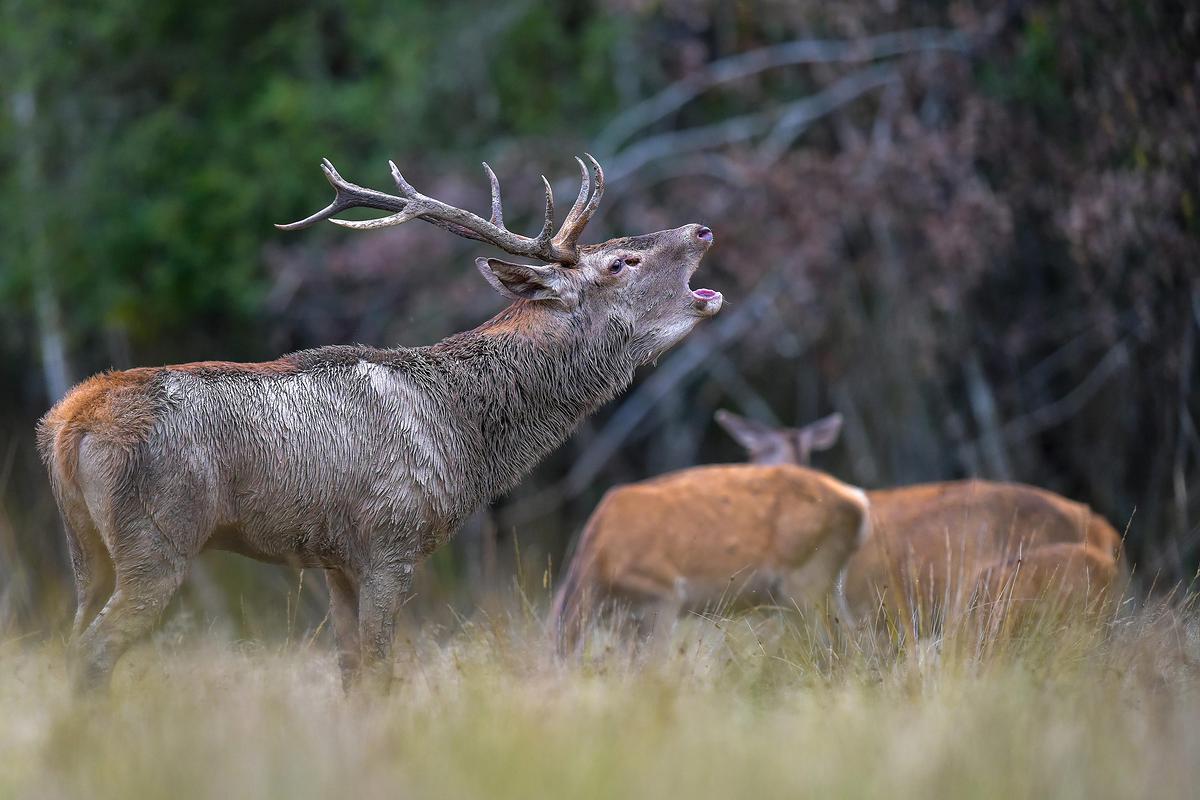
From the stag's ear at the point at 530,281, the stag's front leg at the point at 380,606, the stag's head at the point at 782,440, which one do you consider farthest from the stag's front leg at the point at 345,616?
the stag's head at the point at 782,440

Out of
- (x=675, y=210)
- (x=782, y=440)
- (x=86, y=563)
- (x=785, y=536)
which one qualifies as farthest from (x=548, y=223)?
(x=675, y=210)

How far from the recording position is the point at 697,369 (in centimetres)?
1605

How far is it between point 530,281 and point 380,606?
5.38 ft

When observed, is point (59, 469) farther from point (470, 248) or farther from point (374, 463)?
point (470, 248)

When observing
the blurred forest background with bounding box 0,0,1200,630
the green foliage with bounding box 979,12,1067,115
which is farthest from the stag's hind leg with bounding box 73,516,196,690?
the green foliage with bounding box 979,12,1067,115

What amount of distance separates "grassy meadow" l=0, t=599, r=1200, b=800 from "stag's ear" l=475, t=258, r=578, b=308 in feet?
4.86

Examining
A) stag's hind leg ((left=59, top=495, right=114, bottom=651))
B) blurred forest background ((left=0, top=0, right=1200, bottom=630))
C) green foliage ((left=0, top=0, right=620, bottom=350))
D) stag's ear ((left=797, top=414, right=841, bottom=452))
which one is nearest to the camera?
stag's hind leg ((left=59, top=495, right=114, bottom=651))

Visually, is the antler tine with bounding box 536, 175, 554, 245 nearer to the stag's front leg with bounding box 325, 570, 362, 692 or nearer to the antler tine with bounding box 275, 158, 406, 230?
the antler tine with bounding box 275, 158, 406, 230

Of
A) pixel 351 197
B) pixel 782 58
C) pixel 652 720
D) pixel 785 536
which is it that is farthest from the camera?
pixel 782 58

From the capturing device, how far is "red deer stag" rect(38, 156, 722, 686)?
17.7 ft

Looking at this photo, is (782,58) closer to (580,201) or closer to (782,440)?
(782,440)

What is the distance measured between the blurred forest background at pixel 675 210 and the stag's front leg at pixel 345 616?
13.3 feet

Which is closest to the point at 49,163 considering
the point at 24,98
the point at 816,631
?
the point at 24,98

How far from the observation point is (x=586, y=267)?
6.81 meters
